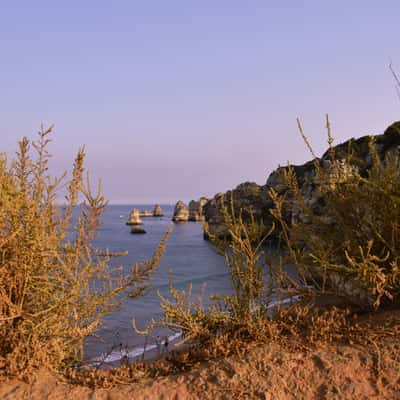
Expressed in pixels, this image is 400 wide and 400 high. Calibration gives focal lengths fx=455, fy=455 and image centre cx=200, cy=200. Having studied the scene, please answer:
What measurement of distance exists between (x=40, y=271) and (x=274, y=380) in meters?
2.45

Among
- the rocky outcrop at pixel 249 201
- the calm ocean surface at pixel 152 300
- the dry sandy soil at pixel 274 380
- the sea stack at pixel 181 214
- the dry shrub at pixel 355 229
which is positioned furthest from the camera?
the sea stack at pixel 181 214

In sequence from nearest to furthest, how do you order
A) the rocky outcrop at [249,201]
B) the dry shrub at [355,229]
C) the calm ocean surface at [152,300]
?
the dry shrub at [355,229] → the calm ocean surface at [152,300] → the rocky outcrop at [249,201]

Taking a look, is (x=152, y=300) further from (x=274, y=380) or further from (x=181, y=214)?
(x=181, y=214)

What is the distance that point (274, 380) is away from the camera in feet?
13.4

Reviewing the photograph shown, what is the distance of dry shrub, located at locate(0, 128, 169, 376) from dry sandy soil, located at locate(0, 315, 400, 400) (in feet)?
1.07

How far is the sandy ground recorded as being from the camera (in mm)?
4008

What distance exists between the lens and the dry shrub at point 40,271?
167 inches

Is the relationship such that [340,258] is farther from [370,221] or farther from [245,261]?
[245,261]

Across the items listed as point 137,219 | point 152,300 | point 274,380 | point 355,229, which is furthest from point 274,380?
point 137,219

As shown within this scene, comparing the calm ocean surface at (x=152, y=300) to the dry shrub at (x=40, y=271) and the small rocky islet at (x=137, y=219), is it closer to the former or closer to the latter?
the dry shrub at (x=40, y=271)

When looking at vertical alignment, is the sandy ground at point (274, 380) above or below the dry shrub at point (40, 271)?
below

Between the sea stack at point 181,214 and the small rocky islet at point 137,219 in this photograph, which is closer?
→ the small rocky islet at point 137,219

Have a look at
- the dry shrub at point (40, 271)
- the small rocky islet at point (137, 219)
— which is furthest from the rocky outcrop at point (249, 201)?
the dry shrub at point (40, 271)

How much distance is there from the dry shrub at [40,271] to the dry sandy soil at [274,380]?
1.07 ft
